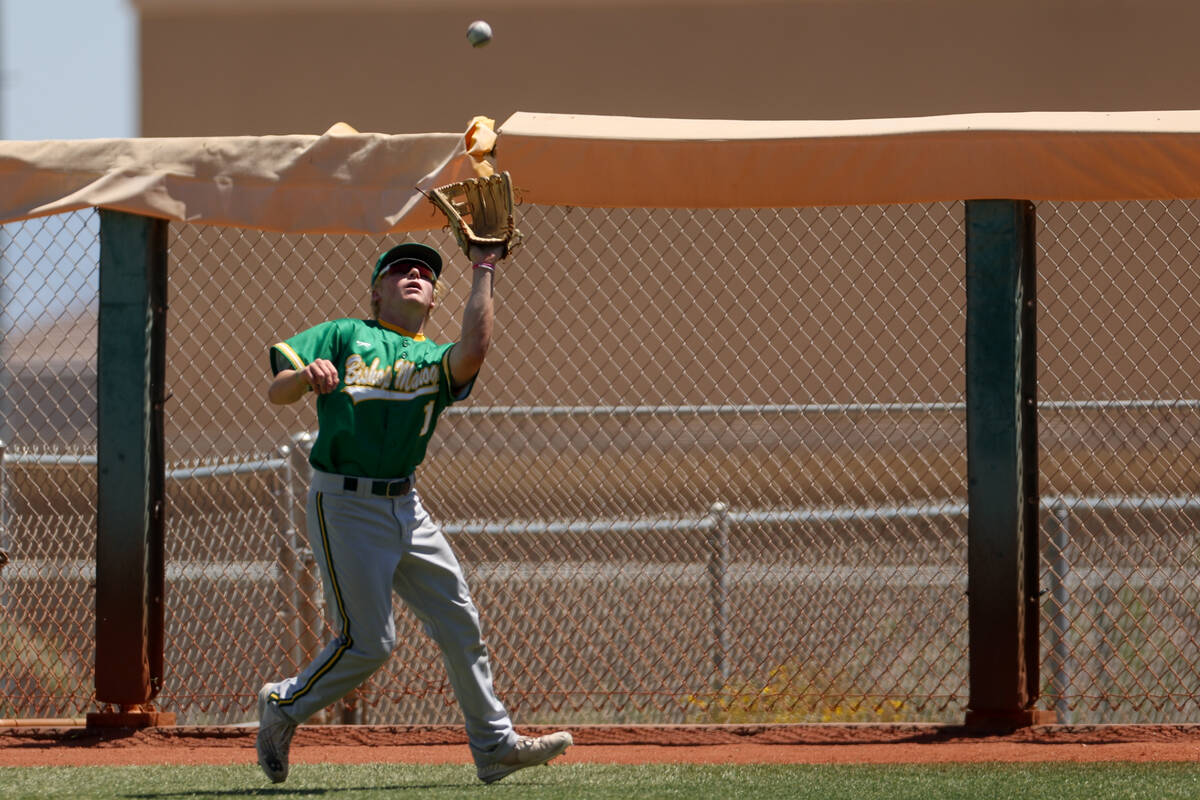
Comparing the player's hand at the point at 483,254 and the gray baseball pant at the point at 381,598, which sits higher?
the player's hand at the point at 483,254

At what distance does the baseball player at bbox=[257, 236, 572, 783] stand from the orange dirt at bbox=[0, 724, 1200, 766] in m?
0.71

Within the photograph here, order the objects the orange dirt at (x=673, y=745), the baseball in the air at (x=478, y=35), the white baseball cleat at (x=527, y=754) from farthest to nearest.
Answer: the baseball in the air at (x=478, y=35)
the orange dirt at (x=673, y=745)
the white baseball cleat at (x=527, y=754)

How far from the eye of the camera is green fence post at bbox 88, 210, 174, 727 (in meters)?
5.16

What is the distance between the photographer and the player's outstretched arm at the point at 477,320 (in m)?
3.97

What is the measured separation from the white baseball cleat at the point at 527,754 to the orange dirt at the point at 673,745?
59 centimetres

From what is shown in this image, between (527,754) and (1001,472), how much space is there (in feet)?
6.19

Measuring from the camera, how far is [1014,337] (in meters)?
4.95

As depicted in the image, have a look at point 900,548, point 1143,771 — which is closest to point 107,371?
point 1143,771

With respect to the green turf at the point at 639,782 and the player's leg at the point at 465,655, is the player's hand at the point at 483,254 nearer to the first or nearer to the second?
the player's leg at the point at 465,655

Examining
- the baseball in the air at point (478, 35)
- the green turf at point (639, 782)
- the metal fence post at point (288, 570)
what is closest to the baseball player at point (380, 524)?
the green turf at point (639, 782)

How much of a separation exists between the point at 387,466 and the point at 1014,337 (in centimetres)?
217

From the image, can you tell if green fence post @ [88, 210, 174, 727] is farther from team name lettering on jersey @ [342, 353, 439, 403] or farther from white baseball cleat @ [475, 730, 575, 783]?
white baseball cleat @ [475, 730, 575, 783]

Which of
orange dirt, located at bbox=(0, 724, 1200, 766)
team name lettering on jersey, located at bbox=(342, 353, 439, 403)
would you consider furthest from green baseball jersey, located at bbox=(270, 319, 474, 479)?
orange dirt, located at bbox=(0, 724, 1200, 766)

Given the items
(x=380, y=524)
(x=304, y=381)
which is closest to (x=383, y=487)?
(x=380, y=524)
